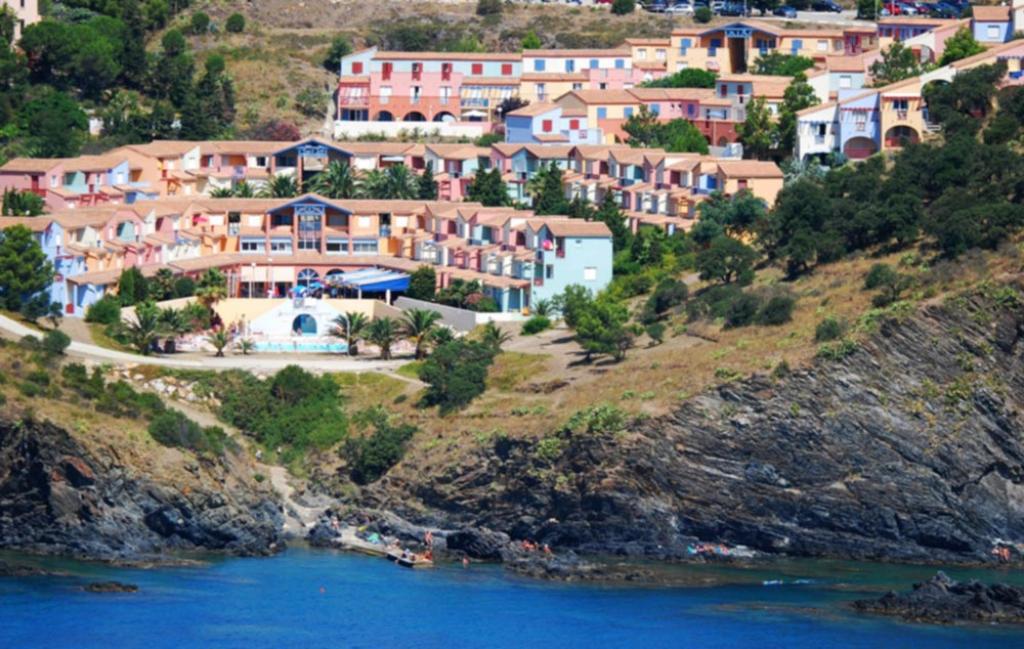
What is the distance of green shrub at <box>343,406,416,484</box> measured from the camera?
332ft

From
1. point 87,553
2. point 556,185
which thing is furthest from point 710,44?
point 87,553

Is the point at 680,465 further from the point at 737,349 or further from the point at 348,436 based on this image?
the point at 348,436

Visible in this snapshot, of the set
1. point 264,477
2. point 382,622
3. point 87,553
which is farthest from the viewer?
point 264,477

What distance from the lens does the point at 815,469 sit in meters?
95.9

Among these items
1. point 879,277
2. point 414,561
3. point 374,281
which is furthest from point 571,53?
point 414,561

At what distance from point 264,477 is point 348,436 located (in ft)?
14.1

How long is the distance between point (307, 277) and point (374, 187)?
8938 millimetres

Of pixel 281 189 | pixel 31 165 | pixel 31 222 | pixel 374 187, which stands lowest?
pixel 374 187

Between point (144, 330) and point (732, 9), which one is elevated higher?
point (732, 9)

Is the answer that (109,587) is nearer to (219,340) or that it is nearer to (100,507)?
A: (100,507)

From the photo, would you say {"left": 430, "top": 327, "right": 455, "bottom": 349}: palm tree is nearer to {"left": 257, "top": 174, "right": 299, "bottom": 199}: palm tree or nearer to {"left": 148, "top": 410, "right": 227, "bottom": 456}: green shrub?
{"left": 148, "top": 410, "right": 227, "bottom": 456}: green shrub

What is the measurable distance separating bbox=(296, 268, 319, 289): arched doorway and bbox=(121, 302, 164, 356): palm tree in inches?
495

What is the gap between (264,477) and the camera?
100812mm

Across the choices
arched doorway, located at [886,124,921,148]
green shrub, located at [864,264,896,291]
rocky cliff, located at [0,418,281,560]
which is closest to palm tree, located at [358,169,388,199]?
arched doorway, located at [886,124,921,148]
